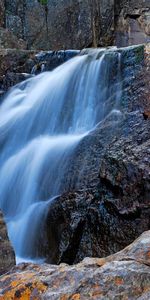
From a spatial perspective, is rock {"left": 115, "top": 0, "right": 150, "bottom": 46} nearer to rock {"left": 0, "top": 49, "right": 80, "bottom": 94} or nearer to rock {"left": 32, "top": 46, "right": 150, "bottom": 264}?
rock {"left": 0, "top": 49, "right": 80, "bottom": 94}

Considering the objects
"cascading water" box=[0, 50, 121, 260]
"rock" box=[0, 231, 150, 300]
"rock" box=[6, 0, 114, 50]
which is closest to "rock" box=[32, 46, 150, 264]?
"cascading water" box=[0, 50, 121, 260]

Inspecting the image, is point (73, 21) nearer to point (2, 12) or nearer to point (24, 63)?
point (2, 12)

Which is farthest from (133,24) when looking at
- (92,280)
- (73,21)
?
(92,280)

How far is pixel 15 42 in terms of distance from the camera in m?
14.2

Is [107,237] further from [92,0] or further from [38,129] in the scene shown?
[92,0]

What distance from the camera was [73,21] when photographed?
584 inches

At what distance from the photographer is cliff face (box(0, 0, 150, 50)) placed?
13.3 metres

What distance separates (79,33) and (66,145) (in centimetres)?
903

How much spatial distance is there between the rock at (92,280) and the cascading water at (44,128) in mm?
3380

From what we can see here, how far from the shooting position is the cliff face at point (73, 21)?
13.3 metres

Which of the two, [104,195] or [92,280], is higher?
[92,280]

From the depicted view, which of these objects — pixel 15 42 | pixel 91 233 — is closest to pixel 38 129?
pixel 91 233

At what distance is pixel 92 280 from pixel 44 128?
20.4 ft

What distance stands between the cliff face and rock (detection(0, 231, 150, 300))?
1161 cm
